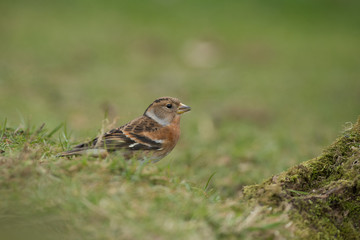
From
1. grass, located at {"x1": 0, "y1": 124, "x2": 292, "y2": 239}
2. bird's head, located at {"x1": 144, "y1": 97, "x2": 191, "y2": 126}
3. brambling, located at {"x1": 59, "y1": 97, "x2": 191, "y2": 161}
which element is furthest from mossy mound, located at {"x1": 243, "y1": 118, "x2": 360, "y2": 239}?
bird's head, located at {"x1": 144, "y1": 97, "x2": 191, "y2": 126}

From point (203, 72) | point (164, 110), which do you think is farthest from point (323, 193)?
point (203, 72)

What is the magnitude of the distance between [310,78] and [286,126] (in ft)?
15.6

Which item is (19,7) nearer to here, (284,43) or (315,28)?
(284,43)

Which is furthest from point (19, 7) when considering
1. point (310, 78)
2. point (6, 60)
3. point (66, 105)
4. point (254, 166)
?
point (254, 166)

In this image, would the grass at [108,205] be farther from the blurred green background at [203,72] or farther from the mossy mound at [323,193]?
the blurred green background at [203,72]

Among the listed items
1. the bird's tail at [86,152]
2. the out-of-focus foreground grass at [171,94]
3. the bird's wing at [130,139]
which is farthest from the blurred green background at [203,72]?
the bird's tail at [86,152]

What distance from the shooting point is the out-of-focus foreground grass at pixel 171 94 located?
357cm

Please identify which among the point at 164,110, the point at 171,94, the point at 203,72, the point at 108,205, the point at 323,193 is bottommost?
the point at 108,205

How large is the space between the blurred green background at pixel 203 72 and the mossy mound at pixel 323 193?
2.15 meters

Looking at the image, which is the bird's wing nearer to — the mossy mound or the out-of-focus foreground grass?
the out-of-focus foreground grass

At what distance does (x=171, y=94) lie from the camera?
492 inches

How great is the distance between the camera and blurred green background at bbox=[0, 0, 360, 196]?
8.67 meters

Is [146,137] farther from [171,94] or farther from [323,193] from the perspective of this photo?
[171,94]

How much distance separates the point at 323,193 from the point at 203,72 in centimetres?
1133
